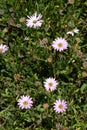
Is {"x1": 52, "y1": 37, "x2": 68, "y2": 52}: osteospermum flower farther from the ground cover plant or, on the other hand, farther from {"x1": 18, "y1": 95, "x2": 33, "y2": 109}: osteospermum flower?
{"x1": 18, "y1": 95, "x2": 33, "y2": 109}: osteospermum flower

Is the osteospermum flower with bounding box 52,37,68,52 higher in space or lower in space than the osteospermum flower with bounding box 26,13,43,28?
lower

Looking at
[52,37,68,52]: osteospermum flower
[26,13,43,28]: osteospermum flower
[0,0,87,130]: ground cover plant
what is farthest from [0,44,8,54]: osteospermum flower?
[52,37,68,52]: osteospermum flower

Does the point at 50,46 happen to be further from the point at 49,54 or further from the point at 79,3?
the point at 79,3

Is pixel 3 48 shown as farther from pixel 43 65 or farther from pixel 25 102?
pixel 25 102

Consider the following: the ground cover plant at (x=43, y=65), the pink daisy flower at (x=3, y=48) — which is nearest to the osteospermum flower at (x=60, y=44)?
the ground cover plant at (x=43, y=65)

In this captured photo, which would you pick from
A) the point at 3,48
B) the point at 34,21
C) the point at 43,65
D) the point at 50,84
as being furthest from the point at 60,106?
the point at 34,21

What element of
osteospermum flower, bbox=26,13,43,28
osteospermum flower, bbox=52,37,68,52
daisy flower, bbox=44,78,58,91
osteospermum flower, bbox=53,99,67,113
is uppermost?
osteospermum flower, bbox=26,13,43,28
